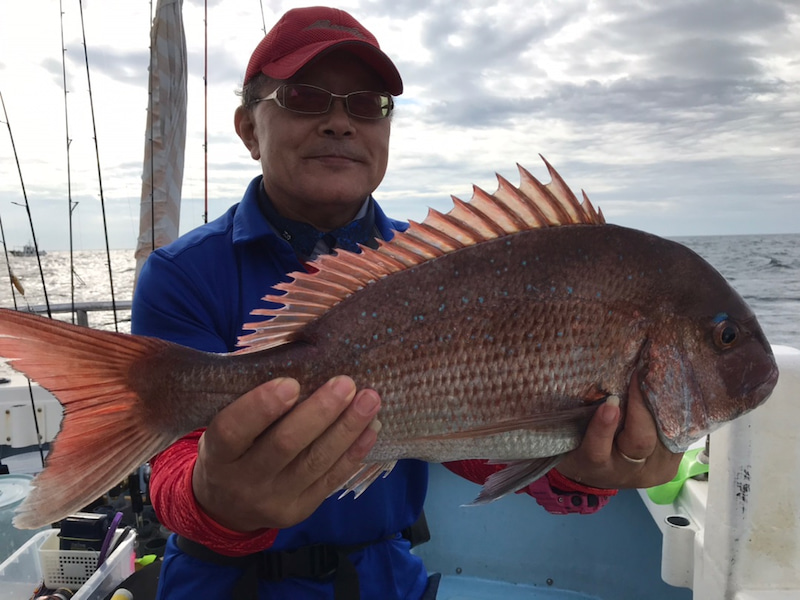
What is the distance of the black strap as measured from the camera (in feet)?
6.00

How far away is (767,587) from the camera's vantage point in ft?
6.70

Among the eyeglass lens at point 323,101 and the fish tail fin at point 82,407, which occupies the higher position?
the eyeglass lens at point 323,101

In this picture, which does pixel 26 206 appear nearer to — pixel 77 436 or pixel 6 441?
pixel 6 441

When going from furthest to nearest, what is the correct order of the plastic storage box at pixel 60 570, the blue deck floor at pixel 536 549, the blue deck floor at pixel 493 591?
the blue deck floor at pixel 493 591, the blue deck floor at pixel 536 549, the plastic storage box at pixel 60 570

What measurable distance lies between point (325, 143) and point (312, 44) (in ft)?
1.13

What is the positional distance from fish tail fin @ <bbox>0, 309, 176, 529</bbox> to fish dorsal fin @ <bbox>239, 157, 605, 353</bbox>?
11.1 inches

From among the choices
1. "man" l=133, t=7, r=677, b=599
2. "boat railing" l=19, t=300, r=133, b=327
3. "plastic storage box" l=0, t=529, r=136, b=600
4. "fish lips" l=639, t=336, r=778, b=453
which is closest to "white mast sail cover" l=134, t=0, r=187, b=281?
"boat railing" l=19, t=300, r=133, b=327

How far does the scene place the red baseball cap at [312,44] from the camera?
1.91 meters

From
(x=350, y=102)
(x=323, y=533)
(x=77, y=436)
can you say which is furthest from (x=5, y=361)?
(x=350, y=102)

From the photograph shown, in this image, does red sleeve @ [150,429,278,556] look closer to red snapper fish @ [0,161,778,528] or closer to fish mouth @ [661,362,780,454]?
red snapper fish @ [0,161,778,528]

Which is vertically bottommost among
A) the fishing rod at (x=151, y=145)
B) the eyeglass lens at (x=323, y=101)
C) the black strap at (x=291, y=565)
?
the black strap at (x=291, y=565)

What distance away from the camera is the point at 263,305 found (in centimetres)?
195

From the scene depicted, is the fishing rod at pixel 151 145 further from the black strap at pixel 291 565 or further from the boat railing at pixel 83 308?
the black strap at pixel 291 565

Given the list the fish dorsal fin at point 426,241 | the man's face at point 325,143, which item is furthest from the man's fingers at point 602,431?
the man's face at point 325,143
